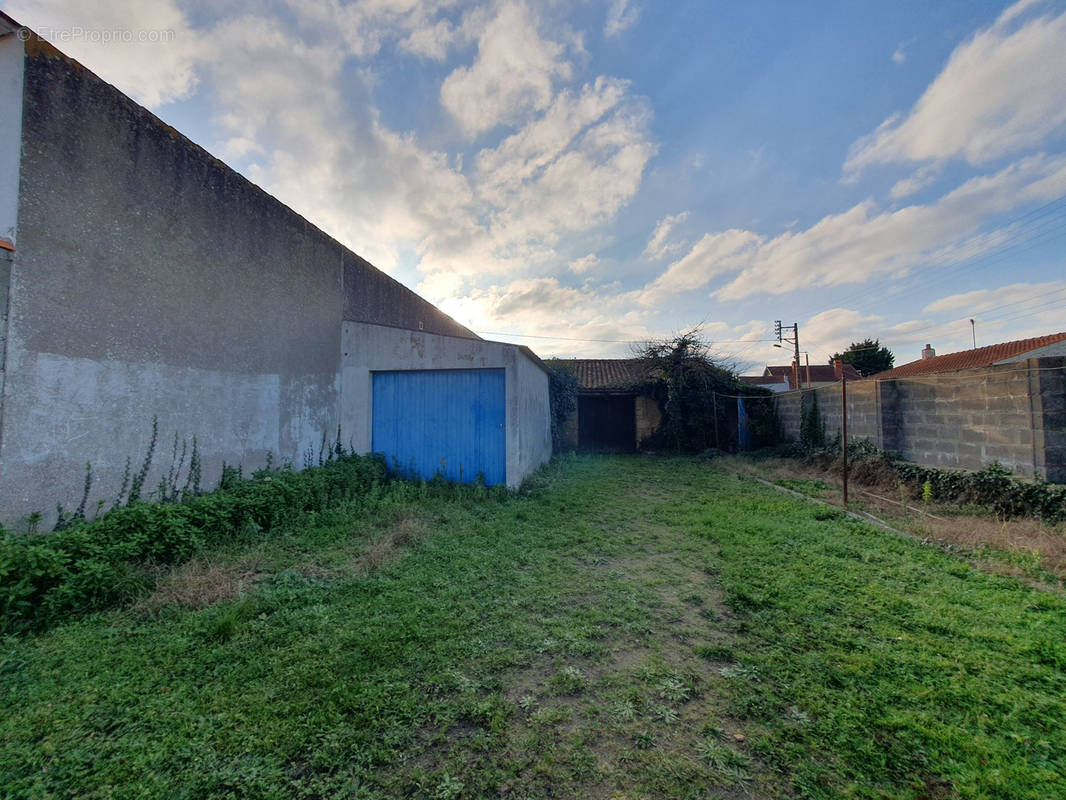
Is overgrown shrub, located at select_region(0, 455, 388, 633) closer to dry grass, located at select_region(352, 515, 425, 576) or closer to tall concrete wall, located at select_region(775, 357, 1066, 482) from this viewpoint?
dry grass, located at select_region(352, 515, 425, 576)

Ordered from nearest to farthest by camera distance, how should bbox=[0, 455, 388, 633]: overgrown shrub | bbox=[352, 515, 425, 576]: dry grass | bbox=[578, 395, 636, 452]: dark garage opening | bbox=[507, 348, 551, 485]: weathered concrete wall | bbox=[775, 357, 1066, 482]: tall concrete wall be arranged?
bbox=[0, 455, 388, 633]: overgrown shrub, bbox=[352, 515, 425, 576]: dry grass, bbox=[775, 357, 1066, 482]: tall concrete wall, bbox=[507, 348, 551, 485]: weathered concrete wall, bbox=[578, 395, 636, 452]: dark garage opening

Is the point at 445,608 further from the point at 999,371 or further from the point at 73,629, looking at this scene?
the point at 999,371

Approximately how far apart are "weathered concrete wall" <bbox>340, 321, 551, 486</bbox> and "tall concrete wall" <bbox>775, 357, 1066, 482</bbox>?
6401mm

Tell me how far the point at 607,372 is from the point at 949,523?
11429 mm

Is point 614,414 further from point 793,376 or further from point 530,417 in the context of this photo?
point 793,376

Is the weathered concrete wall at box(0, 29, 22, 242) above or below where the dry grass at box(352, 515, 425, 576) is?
above

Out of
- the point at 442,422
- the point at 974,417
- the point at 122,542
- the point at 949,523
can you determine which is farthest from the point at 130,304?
the point at 974,417

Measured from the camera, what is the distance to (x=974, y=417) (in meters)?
5.77

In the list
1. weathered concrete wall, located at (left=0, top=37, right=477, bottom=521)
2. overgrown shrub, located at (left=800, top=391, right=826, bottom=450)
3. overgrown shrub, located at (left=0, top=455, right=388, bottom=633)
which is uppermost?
weathered concrete wall, located at (left=0, top=37, right=477, bottom=521)

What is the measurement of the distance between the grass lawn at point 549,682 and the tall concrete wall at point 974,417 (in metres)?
2.43

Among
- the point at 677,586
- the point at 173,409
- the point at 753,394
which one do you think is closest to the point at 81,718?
the point at 173,409

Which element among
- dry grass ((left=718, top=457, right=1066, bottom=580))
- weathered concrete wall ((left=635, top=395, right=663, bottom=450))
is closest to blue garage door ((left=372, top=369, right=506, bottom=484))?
dry grass ((left=718, top=457, right=1066, bottom=580))

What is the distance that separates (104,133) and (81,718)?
16.5 feet

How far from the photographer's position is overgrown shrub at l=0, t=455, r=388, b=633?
9.06 ft
